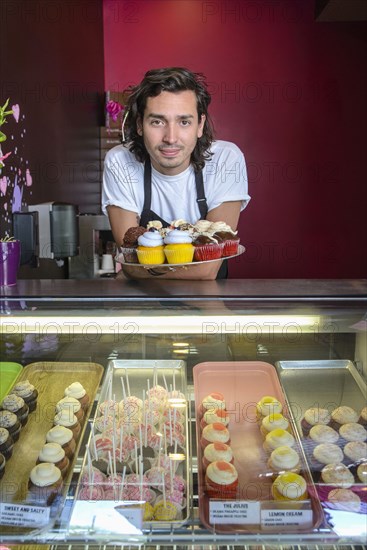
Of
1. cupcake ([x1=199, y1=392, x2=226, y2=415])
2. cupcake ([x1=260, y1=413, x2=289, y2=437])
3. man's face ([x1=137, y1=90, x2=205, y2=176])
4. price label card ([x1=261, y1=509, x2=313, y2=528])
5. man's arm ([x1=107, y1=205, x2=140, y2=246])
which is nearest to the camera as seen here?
price label card ([x1=261, y1=509, x2=313, y2=528])

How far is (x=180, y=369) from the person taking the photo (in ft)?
6.07

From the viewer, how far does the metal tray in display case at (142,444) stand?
1.43 meters

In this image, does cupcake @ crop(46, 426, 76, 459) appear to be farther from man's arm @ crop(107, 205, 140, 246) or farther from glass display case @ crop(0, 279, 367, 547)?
man's arm @ crop(107, 205, 140, 246)

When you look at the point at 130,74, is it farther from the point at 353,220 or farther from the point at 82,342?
the point at 82,342

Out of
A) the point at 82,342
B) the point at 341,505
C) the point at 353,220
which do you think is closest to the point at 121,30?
the point at 353,220

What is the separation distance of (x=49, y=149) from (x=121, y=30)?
8.61ft

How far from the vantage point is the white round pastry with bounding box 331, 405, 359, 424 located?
1.71m

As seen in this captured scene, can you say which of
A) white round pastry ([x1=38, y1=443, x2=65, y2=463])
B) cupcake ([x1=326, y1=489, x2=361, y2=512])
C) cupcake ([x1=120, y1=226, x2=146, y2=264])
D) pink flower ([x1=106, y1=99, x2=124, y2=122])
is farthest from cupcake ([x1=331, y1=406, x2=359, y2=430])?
pink flower ([x1=106, y1=99, x2=124, y2=122])

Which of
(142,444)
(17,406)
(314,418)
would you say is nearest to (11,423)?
(17,406)

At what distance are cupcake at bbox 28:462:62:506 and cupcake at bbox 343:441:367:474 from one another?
75 centimetres

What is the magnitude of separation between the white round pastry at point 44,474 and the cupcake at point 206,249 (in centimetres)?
87

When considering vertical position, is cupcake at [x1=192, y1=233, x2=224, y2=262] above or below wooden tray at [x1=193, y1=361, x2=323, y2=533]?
above

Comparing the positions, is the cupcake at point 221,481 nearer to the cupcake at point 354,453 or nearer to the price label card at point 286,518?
the price label card at point 286,518

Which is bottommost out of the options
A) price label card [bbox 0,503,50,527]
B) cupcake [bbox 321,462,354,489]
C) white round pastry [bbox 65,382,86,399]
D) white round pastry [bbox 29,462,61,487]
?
price label card [bbox 0,503,50,527]
